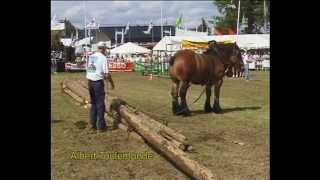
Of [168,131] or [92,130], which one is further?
[92,130]

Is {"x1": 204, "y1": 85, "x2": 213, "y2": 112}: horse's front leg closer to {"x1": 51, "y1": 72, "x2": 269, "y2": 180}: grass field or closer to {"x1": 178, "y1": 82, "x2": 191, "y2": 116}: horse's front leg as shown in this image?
{"x1": 51, "y1": 72, "x2": 269, "y2": 180}: grass field

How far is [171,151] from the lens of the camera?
884 centimetres

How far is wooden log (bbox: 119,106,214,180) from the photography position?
769 centimetres

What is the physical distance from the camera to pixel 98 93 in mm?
11625

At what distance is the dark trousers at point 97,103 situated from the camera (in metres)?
11.6

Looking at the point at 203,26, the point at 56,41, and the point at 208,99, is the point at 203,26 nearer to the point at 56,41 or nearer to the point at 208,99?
the point at 56,41

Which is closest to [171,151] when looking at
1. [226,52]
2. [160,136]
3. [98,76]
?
[160,136]

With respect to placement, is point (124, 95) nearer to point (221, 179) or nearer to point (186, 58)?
point (186, 58)

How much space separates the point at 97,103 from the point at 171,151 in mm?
3368

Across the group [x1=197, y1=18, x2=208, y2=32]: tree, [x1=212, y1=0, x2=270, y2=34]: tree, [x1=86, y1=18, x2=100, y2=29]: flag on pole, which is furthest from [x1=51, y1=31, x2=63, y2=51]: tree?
Answer: [x1=197, y1=18, x2=208, y2=32]: tree

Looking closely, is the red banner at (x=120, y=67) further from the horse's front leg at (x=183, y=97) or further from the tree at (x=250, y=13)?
the horse's front leg at (x=183, y=97)
